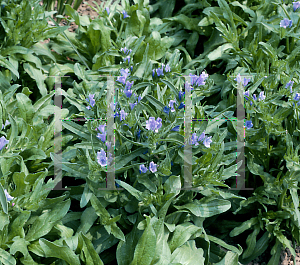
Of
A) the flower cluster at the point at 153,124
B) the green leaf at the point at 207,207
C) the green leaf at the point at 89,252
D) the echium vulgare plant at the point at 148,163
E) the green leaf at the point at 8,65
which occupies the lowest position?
the green leaf at the point at 89,252

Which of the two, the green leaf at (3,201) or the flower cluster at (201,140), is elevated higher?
the flower cluster at (201,140)

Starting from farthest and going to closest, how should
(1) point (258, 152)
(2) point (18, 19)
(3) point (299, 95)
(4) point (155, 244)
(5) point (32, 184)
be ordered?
(2) point (18, 19) < (1) point (258, 152) < (3) point (299, 95) < (5) point (32, 184) < (4) point (155, 244)

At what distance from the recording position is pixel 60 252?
2.29 m

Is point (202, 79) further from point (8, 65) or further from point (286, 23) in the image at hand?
point (8, 65)

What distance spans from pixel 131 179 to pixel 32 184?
27.3 inches

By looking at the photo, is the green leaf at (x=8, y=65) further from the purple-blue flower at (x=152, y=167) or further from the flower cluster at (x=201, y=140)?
the flower cluster at (x=201, y=140)

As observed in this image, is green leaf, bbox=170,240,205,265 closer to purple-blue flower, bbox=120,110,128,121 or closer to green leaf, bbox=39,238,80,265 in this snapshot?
green leaf, bbox=39,238,80,265

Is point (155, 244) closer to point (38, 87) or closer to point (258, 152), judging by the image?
point (258, 152)

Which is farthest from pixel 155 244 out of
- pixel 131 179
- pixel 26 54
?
pixel 26 54

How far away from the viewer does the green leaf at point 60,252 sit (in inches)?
89.9

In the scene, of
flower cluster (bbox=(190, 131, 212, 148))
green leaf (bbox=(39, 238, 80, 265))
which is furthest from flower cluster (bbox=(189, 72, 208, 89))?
green leaf (bbox=(39, 238, 80, 265))

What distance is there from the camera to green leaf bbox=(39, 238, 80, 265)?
2.28 metres

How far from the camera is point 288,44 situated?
11.9 feet

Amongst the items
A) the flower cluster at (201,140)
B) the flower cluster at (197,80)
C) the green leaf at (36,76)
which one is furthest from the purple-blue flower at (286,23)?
the green leaf at (36,76)
